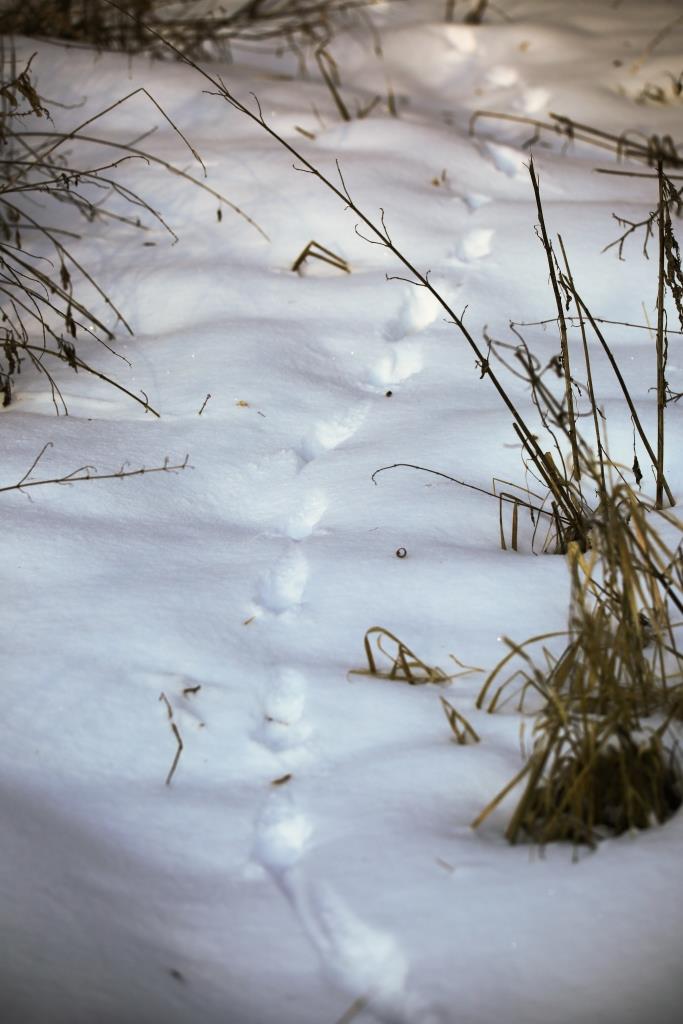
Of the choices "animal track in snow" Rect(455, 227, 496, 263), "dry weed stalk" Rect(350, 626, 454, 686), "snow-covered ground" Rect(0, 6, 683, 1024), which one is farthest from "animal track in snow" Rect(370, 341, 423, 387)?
"dry weed stalk" Rect(350, 626, 454, 686)

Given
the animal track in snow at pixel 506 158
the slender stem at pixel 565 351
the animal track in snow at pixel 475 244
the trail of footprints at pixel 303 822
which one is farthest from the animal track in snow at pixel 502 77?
the slender stem at pixel 565 351

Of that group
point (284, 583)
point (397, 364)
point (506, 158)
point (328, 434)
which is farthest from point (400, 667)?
point (506, 158)

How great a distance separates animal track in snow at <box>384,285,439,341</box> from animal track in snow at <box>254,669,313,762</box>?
97cm

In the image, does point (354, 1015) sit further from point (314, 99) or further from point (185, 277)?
point (314, 99)

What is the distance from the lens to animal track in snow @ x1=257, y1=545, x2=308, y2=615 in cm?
137

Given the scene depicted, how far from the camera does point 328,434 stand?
5.73ft

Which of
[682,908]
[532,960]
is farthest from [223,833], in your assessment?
[682,908]

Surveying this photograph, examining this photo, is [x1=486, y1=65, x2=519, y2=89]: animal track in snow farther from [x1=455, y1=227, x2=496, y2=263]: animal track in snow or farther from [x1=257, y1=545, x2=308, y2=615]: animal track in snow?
[x1=257, y1=545, x2=308, y2=615]: animal track in snow

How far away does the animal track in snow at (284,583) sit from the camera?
137 centimetres

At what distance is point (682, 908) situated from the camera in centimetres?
91

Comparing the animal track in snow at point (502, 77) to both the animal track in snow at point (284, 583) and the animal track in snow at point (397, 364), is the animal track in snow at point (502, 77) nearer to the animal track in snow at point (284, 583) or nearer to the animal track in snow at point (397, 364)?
the animal track in snow at point (397, 364)

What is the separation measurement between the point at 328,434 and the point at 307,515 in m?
0.25

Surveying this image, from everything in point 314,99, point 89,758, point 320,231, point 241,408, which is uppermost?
point 314,99

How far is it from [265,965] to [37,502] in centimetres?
86
